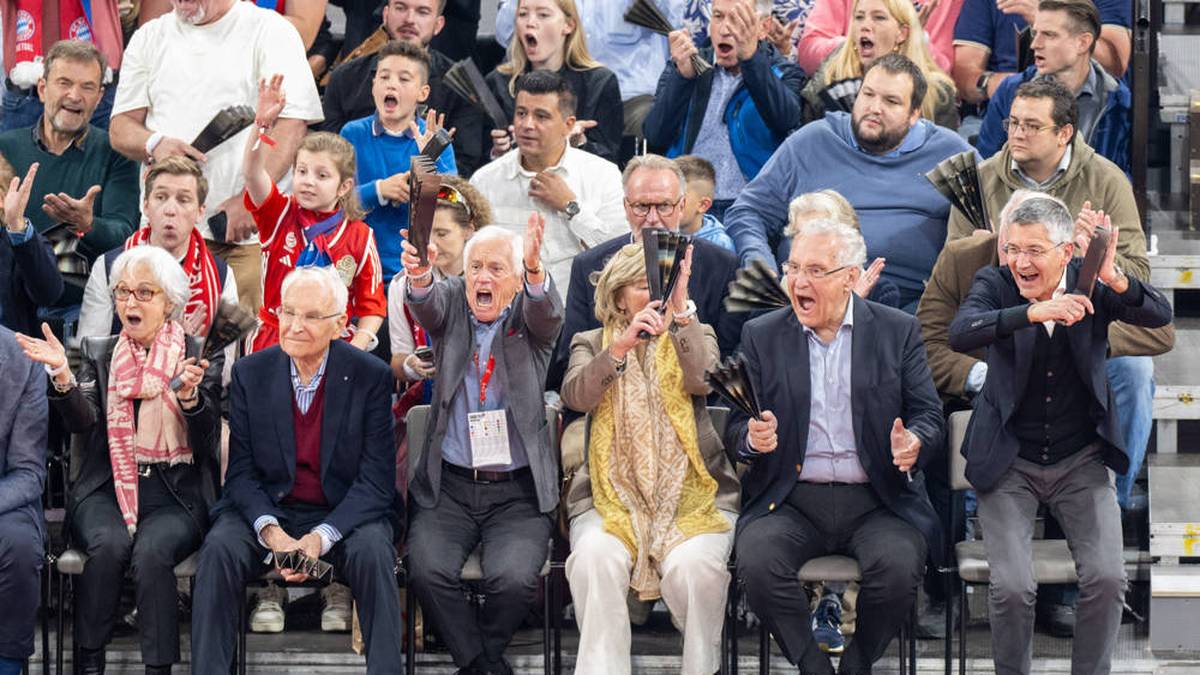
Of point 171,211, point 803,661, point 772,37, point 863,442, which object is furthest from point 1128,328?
point 171,211

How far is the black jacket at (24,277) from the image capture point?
6.27m

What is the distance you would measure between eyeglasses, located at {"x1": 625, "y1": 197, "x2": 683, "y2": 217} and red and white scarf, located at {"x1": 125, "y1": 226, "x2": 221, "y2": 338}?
1355 mm

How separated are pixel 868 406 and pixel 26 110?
3.57m

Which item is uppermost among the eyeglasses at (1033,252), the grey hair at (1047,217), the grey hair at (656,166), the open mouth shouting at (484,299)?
the grey hair at (656,166)

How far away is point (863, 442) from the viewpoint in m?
5.59

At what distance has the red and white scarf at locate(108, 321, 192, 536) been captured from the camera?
5746mm

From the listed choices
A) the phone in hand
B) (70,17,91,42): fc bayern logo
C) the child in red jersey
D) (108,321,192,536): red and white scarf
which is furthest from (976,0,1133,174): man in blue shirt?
(70,17,91,42): fc bayern logo

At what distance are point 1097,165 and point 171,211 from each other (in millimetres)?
2929

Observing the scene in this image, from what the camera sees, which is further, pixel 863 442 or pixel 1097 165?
pixel 1097 165

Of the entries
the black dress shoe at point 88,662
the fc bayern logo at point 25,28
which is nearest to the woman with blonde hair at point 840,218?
the black dress shoe at point 88,662

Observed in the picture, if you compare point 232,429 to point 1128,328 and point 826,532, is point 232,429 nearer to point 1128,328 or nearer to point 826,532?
point 826,532

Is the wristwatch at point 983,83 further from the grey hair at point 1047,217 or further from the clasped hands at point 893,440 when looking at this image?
the clasped hands at point 893,440

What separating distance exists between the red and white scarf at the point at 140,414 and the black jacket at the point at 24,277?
616 mm

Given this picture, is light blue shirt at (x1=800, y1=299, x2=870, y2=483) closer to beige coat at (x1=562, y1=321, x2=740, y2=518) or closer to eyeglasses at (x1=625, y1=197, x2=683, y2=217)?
beige coat at (x1=562, y1=321, x2=740, y2=518)
